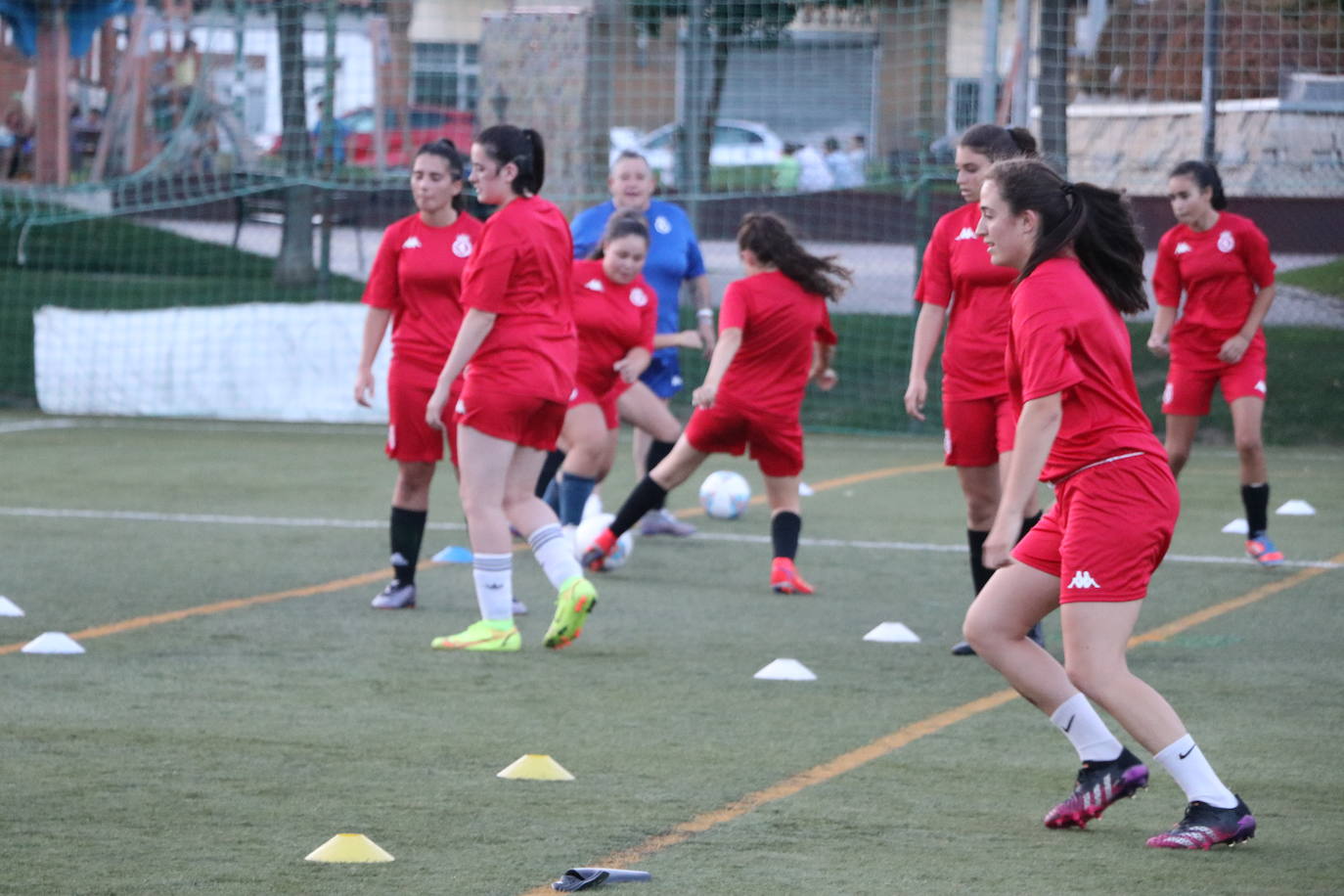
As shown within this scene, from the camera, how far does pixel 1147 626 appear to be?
8.36 meters

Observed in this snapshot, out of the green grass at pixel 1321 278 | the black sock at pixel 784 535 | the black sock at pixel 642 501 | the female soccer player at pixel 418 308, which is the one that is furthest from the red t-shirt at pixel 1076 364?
the green grass at pixel 1321 278

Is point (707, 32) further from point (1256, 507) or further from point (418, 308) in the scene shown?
point (418, 308)

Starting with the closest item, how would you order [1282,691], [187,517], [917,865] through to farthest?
[917,865] < [1282,691] < [187,517]

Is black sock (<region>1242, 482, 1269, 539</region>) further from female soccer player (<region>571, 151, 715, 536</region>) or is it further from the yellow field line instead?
the yellow field line

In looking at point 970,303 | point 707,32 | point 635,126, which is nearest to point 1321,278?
point 707,32

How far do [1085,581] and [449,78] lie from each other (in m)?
16.6

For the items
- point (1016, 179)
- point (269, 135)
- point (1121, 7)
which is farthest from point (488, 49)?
point (1016, 179)

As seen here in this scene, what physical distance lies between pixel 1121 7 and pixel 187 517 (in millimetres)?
10053

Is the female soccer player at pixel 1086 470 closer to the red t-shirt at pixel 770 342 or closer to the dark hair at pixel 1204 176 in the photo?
the red t-shirt at pixel 770 342

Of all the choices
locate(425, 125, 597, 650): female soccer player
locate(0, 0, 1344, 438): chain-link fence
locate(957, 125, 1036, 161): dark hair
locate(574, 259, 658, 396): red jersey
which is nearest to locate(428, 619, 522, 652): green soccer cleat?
locate(425, 125, 597, 650): female soccer player

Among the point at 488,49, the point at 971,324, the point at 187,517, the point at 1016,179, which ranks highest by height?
the point at 488,49

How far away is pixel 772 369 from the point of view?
9.34m

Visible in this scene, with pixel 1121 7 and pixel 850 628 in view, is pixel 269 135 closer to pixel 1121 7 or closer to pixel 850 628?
pixel 1121 7

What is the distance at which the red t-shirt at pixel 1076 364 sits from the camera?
4.71m
